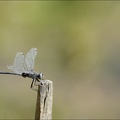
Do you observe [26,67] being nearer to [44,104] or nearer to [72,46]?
[44,104]

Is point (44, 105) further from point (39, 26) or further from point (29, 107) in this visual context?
point (39, 26)

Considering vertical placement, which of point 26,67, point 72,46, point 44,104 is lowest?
point 44,104

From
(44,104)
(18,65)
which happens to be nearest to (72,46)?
(18,65)

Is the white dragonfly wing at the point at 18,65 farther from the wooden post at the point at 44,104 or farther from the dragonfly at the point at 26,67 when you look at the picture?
the wooden post at the point at 44,104

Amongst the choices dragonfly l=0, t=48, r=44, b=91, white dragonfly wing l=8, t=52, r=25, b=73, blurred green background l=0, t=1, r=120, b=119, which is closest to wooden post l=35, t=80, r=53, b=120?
dragonfly l=0, t=48, r=44, b=91

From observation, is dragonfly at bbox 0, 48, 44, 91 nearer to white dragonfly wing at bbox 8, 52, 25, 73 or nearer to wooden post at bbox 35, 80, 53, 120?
white dragonfly wing at bbox 8, 52, 25, 73

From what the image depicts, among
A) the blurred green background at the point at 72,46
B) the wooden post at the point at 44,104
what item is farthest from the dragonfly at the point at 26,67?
the blurred green background at the point at 72,46

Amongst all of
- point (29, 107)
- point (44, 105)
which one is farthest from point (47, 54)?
point (44, 105)

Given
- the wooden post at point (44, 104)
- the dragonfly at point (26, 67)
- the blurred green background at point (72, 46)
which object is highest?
the blurred green background at point (72, 46)
